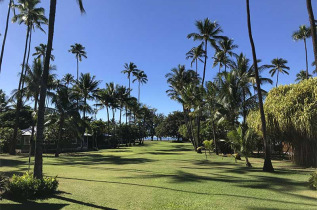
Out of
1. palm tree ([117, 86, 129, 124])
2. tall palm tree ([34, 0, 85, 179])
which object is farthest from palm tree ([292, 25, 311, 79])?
tall palm tree ([34, 0, 85, 179])

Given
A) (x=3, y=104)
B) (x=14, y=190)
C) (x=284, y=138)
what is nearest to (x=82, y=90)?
(x=3, y=104)

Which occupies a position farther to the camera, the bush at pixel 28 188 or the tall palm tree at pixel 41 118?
the tall palm tree at pixel 41 118

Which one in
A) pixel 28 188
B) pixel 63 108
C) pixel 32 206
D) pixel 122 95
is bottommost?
pixel 32 206

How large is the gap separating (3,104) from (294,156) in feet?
165

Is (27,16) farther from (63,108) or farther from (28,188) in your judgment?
(28,188)

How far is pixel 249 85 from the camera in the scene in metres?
27.5

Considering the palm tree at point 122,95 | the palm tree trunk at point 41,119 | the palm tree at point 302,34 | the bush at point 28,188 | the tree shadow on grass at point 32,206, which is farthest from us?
the palm tree at point 122,95

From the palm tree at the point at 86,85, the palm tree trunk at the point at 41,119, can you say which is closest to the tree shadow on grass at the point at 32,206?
the palm tree trunk at the point at 41,119

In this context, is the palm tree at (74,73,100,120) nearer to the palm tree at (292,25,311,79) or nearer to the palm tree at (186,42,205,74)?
the palm tree at (186,42,205,74)

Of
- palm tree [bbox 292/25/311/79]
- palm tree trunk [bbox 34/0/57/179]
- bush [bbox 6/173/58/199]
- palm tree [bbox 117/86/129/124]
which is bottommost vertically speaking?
bush [bbox 6/173/58/199]

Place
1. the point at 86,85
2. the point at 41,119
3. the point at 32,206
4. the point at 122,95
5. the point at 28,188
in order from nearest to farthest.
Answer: the point at 32,206, the point at 28,188, the point at 41,119, the point at 86,85, the point at 122,95

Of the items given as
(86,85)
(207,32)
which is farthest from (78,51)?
(207,32)

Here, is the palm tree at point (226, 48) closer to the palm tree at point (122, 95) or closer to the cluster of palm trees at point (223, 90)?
the cluster of palm trees at point (223, 90)

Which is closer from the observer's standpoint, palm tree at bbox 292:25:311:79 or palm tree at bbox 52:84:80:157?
palm tree at bbox 52:84:80:157
